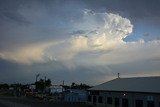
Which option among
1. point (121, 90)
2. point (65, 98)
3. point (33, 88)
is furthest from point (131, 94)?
point (33, 88)

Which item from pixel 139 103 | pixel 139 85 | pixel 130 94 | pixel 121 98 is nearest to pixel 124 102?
pixel 121 98

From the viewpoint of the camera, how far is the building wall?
64.3 metres

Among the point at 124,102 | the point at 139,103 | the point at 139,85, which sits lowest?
the point at 139,103

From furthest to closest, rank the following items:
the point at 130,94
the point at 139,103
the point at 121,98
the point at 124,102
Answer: the point at 121,98
the point at 124,102
the point at 130,94
the point at 139,103

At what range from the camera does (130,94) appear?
7119 cm

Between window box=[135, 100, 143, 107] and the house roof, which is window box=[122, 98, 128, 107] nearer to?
the house roof

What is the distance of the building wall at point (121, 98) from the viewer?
211ft

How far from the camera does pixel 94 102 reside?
87500mm

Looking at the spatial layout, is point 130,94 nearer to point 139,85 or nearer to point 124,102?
point 124,102

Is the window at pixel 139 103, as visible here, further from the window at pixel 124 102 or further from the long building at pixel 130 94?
the window at pixel 124 102

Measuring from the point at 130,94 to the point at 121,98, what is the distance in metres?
4.02

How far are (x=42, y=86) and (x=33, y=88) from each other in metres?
13.2

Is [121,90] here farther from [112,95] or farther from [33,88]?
[33,88]

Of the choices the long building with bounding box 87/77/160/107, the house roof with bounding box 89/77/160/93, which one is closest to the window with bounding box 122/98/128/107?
the long building with bounding box 87/77/160/107
